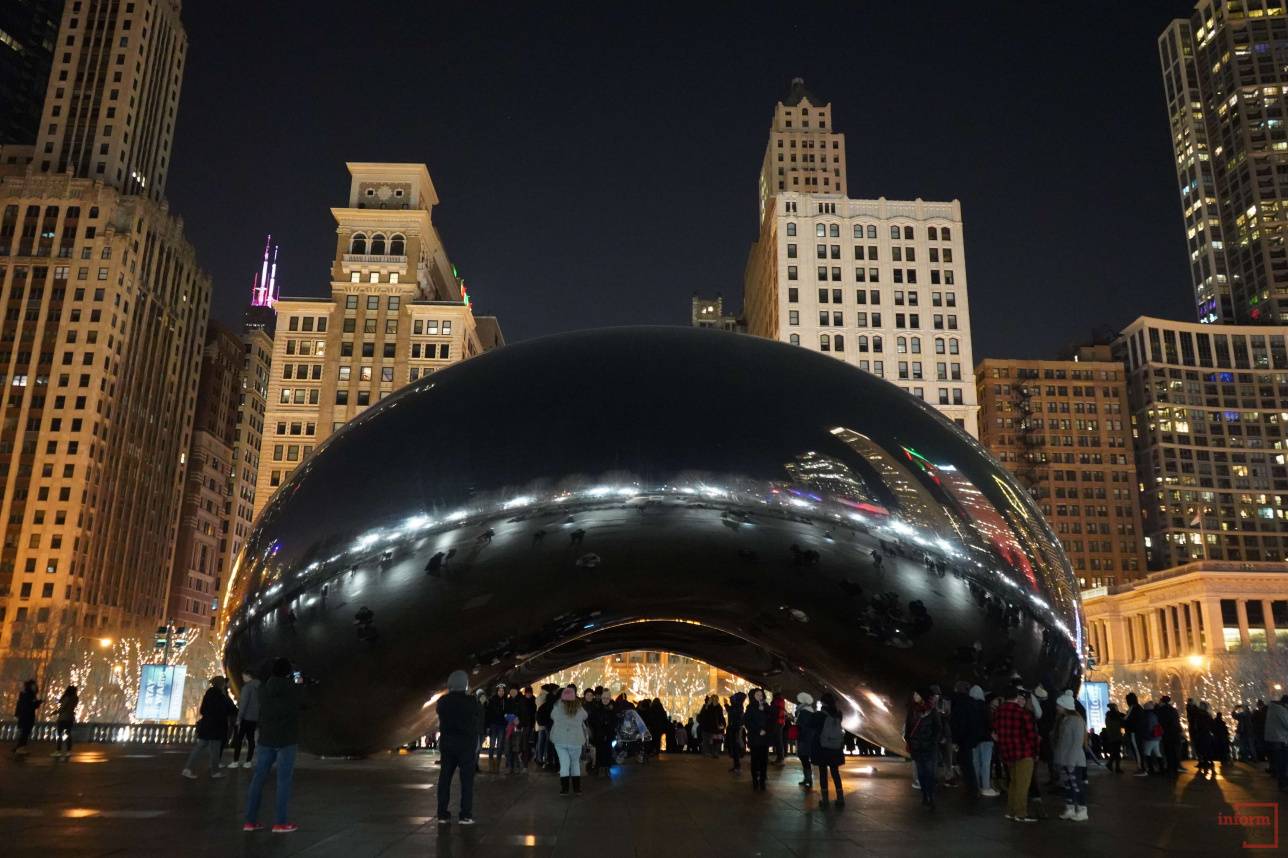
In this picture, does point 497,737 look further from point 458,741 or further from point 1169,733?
point 1169,733

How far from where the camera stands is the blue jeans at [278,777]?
25.6ft

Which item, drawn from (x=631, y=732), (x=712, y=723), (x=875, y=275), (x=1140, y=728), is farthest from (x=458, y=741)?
(x=875, y=275)

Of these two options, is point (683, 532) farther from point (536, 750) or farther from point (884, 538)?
point (536, 750)

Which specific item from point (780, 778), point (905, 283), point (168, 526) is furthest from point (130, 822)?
point (168, 526)

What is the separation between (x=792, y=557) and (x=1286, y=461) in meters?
161

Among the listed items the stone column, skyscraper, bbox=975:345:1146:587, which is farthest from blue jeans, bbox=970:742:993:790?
skyscraper, bbox=975:345:1146:587

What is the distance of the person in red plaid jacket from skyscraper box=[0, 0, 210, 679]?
3717 inches

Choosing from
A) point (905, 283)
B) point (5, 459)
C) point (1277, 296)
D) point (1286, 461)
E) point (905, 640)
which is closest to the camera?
point (905, 640)

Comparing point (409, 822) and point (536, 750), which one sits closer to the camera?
point (409, 822)

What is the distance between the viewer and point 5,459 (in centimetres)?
10525

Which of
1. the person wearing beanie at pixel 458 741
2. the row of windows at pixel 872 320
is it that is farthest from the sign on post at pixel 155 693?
the row of windows at pixel 872 320

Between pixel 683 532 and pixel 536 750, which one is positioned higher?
pixel 683 532

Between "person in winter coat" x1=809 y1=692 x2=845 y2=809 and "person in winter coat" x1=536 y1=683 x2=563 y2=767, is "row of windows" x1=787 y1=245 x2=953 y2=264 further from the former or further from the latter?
"person in winter coat" x1=809 y1=692 x2=845 y2=809

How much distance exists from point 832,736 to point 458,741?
14.3ft
